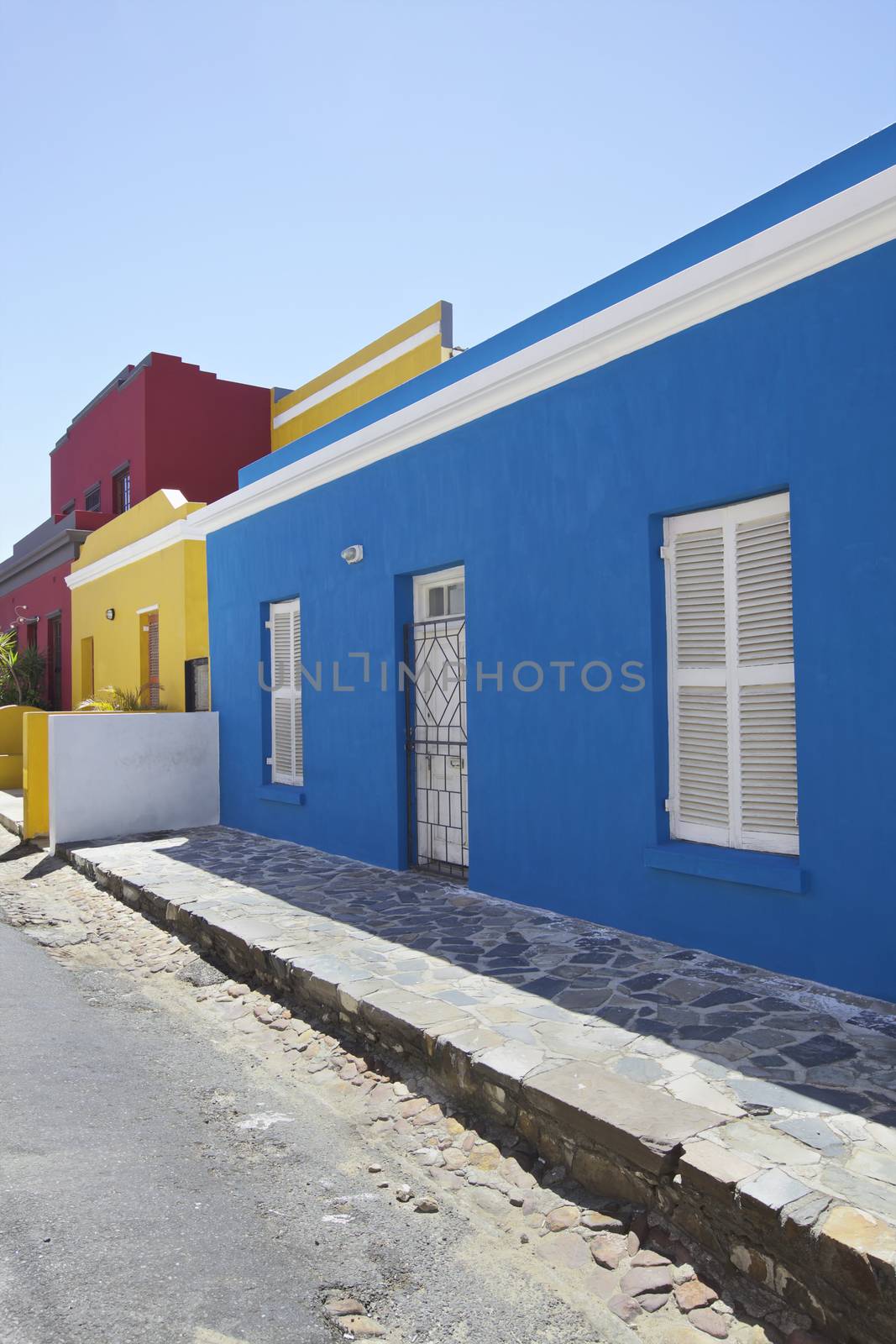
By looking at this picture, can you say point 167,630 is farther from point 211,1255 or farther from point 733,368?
point 211,1255

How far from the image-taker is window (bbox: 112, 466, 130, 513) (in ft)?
51.9

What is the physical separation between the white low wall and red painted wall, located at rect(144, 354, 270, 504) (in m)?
6.04

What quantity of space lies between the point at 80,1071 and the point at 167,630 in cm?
811

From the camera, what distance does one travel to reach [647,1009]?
3.98 meters

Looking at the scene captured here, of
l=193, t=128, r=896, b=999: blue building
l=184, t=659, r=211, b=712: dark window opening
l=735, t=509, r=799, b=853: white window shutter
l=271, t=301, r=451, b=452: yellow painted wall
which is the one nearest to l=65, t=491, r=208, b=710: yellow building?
l=184, t=659, r=211, b=712: dark window opening

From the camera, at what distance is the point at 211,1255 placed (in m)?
2.68

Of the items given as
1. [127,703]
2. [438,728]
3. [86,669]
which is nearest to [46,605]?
[86,669]

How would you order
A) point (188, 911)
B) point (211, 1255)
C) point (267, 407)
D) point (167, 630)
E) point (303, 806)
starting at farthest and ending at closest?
1. point (267, 407)
2. point (167, 630)
3. point (303, 806)
4. point (188, 911)
5. point (211, 1255)

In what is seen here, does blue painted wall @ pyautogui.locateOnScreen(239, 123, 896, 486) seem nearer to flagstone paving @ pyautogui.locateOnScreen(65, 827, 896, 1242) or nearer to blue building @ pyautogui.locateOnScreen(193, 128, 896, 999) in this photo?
blue building @ pyautogui.locateOnScreen(193, 128, 896, 999)

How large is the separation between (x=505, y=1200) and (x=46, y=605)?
17.7 m

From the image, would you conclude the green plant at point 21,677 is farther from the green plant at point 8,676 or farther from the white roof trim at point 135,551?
the white roof trim at point 135,551

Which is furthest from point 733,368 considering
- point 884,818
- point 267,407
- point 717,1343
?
point 267,407

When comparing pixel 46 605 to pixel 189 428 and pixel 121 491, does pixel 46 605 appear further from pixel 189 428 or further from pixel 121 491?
pixel 189 428

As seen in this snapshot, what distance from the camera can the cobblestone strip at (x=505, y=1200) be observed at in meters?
2.41
